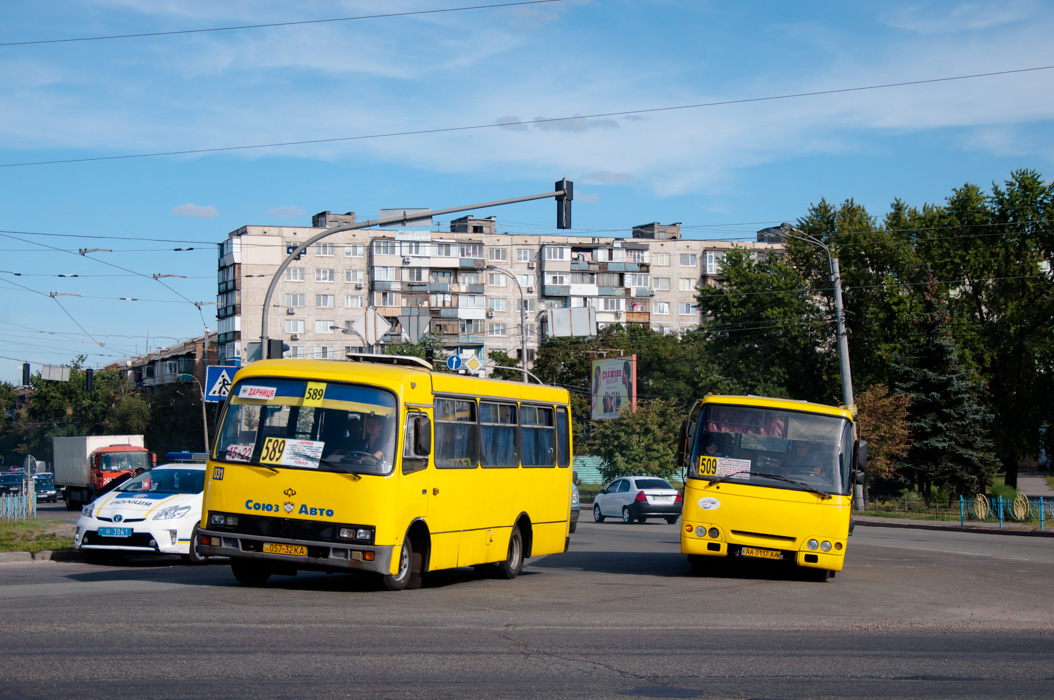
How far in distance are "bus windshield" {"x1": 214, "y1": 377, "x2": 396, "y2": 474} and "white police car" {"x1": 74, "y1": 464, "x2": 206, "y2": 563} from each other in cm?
377

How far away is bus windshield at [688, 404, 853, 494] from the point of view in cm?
1638

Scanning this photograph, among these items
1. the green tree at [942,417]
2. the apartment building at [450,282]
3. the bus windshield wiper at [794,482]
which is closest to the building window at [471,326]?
the apartment building at [450,282]

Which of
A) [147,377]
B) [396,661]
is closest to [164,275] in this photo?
[396,661]

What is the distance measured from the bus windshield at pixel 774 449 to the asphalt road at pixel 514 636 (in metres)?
1.51

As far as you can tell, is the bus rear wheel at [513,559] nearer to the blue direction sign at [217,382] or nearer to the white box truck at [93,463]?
the blue direction sign at [217,382]

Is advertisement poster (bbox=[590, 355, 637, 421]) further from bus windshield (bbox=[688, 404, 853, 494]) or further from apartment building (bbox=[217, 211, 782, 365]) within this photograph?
bus windshield (bbox=[688, 404, 853, 494])

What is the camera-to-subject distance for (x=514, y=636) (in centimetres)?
977

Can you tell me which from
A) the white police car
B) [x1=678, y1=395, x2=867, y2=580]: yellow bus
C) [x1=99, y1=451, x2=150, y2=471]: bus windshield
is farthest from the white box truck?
[x1=678, y1=395, x2=867, y2=580]: yellow bus

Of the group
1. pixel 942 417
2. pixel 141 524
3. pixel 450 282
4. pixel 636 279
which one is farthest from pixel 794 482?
pixel 636 279

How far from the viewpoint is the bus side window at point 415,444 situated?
42.3 ft

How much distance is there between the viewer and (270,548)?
1247cm

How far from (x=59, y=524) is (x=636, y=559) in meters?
12.1

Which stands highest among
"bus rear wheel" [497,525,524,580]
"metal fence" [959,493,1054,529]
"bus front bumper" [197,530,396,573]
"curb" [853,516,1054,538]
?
"bus front bumper" [197,530,396,573]

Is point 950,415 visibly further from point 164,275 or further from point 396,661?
point 396,661
